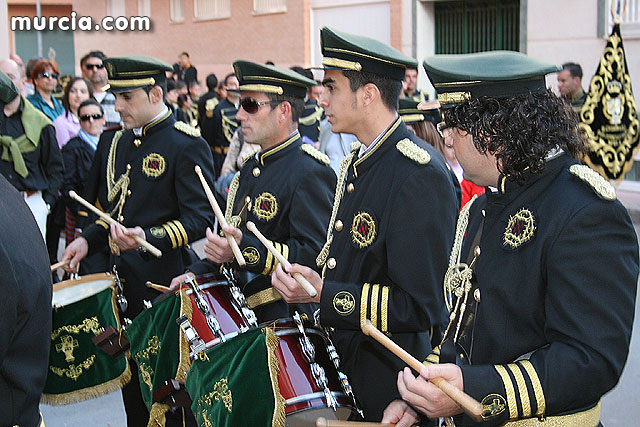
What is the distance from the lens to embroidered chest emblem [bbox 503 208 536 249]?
Result: 2027 mm

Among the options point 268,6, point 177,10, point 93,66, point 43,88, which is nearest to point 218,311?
point 43,88

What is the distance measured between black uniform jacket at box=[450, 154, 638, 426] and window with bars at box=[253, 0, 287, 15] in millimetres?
19489

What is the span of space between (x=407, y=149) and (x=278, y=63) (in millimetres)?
18756

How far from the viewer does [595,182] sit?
199 centimetres

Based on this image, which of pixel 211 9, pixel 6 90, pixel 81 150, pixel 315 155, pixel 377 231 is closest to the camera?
pixel 6 90

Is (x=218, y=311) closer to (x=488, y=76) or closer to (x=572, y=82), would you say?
(x=488, y=76)

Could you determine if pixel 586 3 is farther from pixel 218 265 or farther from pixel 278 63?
pixel 218 265

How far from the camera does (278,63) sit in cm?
2116

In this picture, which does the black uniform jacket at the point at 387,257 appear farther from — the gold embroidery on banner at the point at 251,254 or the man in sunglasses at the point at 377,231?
the gold embroidery on banner at the point at 251,254

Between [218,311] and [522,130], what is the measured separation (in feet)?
5.18

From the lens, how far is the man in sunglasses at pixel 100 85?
8.39m

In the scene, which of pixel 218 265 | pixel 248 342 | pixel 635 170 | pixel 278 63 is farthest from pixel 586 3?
pixel 248 342

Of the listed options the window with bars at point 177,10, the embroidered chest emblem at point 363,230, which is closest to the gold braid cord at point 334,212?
the embroidered chest emblem at point 363,230

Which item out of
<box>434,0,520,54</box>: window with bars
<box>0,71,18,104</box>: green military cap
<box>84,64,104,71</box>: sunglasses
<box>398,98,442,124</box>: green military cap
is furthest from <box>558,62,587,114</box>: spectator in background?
<box>0,71,18,104</box>: green military cap
